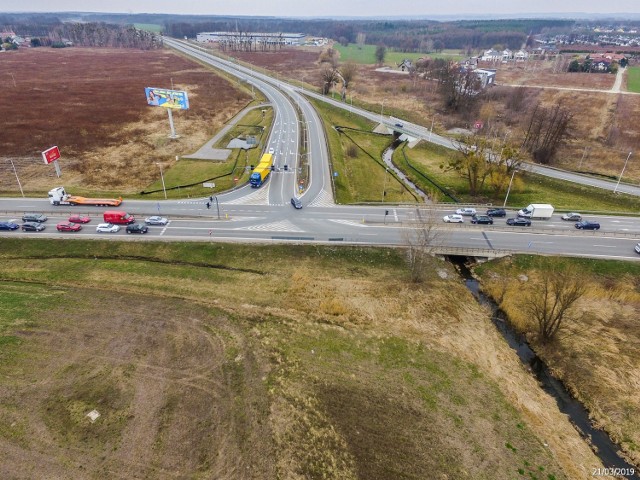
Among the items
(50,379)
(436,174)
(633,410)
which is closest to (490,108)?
(436,174)

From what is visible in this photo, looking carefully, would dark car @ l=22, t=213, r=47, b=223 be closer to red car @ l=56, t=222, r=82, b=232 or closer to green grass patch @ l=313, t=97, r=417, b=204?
red car @ l=56, t=222, r=82, b=232

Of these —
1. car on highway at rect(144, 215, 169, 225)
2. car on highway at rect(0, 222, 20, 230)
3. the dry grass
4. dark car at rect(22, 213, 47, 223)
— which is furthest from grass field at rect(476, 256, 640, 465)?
car on highway at rect(0, 222, 20, 230)

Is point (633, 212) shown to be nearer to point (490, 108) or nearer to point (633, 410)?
point (633, 410)

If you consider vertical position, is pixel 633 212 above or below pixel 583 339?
above

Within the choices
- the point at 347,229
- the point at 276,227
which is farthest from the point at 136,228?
the point at 347,229

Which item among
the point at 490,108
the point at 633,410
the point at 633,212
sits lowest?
the point at 633,410
